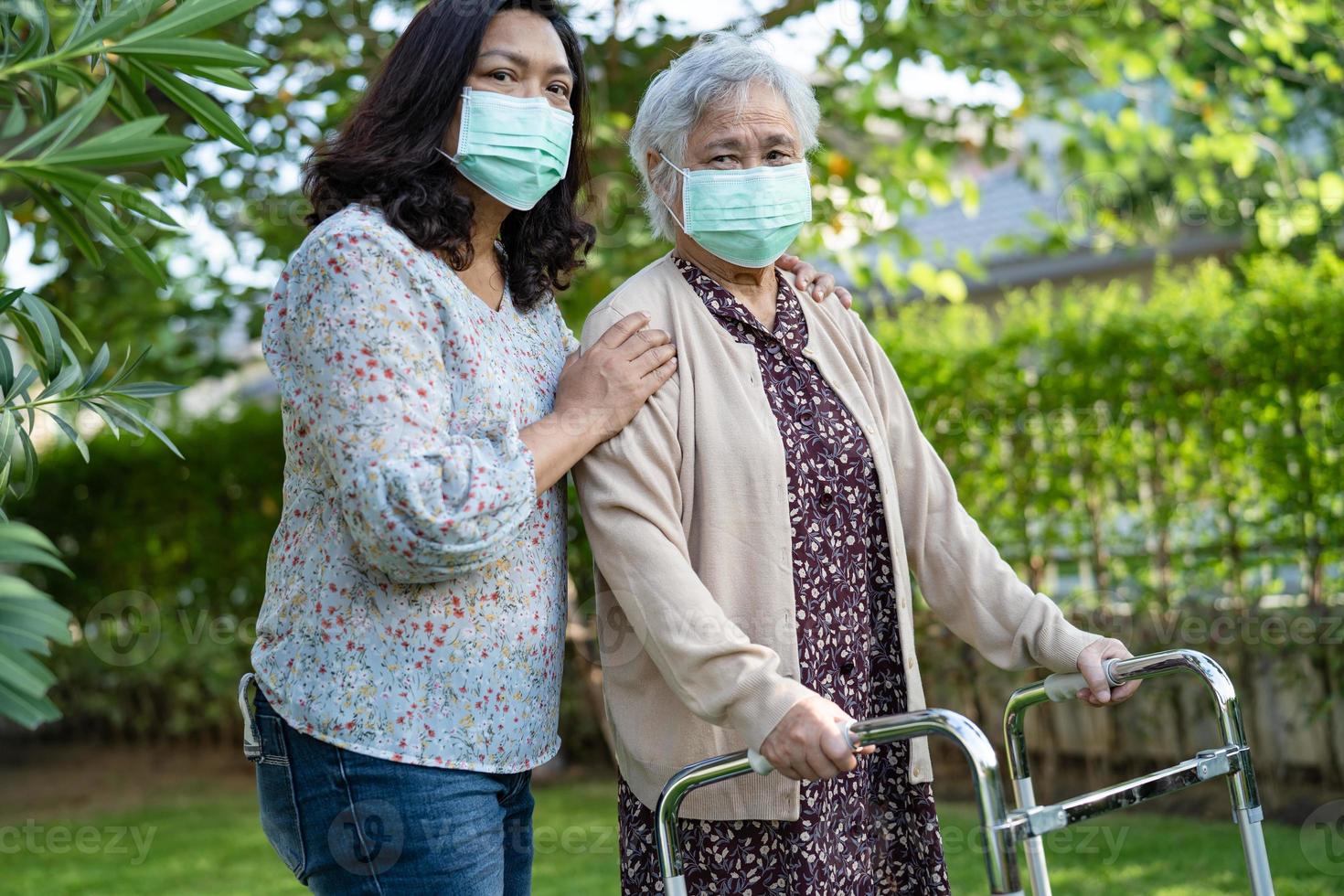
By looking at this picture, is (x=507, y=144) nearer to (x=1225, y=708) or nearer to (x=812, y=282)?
(x=812, y=282)

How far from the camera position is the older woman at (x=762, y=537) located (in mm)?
2053

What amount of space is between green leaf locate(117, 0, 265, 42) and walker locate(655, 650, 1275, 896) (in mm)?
1161

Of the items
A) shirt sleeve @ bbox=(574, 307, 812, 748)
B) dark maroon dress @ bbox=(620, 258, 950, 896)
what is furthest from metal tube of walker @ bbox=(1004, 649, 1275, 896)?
shirt sleeve @ bbox=(574, 307, 812, 748)

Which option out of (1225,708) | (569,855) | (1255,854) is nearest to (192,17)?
(1225,708)

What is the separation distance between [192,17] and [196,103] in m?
0.18

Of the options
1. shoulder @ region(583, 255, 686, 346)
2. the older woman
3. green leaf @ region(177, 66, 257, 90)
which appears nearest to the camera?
green leaf @ region(177, 66, 257, 90)

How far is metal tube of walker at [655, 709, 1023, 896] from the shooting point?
5.32 feet

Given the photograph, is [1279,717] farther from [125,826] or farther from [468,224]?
[125,826]

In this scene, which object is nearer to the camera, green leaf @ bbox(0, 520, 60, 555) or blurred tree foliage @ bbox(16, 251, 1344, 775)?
green leaf @ bbox(0, 520, 60, 555)

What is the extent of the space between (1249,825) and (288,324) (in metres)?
1.57

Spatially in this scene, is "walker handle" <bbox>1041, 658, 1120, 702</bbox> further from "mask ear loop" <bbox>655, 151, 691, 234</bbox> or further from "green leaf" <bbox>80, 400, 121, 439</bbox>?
"green leaf" <bbox>80, 400, 121, 439</bbox>

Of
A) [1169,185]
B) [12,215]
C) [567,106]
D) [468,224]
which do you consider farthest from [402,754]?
[1169,185]

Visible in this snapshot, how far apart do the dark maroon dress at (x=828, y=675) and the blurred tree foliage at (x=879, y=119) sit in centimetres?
336

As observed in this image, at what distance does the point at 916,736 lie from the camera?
1759 millimetres
